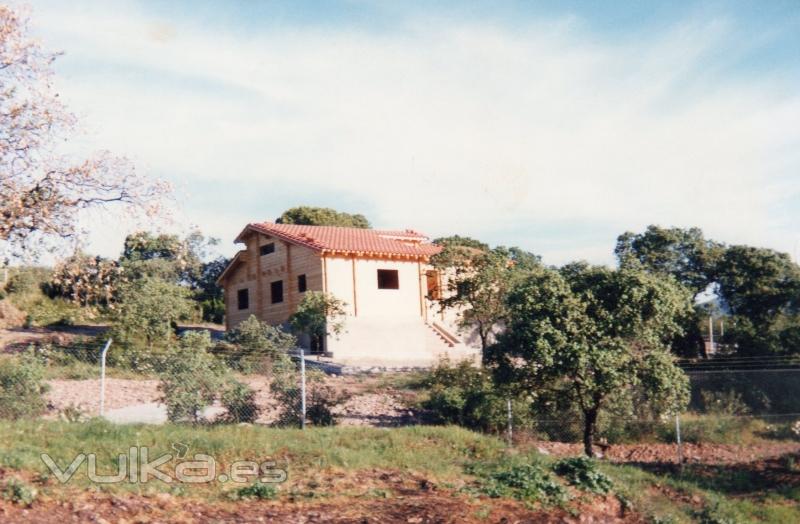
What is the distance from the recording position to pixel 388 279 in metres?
31.1

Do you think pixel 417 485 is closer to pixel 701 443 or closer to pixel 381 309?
pixel 701 443

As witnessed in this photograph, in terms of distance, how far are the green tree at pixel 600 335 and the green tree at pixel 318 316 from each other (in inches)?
546

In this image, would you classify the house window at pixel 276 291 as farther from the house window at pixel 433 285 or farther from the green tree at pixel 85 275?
the green tree at pixel 85 275

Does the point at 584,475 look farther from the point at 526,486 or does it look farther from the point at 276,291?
the point at 276,291

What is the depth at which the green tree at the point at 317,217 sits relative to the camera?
46.0 m

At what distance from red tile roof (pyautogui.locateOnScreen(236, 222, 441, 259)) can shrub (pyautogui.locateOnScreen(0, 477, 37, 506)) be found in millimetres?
21249

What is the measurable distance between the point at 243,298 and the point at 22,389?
21.6m

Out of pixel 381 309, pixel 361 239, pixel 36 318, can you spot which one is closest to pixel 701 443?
pixel 381 309

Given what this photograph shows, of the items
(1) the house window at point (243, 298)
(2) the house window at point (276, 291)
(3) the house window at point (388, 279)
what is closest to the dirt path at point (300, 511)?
(3) the house window at point (388, 279)

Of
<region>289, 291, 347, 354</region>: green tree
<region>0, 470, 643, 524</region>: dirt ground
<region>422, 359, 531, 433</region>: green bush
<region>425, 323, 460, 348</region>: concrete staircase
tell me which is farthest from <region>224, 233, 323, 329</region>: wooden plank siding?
<region>0, 470, 643, 524</region>: dirt ground

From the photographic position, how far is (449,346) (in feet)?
96.6

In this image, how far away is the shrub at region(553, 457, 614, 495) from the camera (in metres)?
10.2

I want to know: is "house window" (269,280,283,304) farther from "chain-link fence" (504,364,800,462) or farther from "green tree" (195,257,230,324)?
"chain-link fence" (504,364,800,462)

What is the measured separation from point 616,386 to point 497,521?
508 cm
